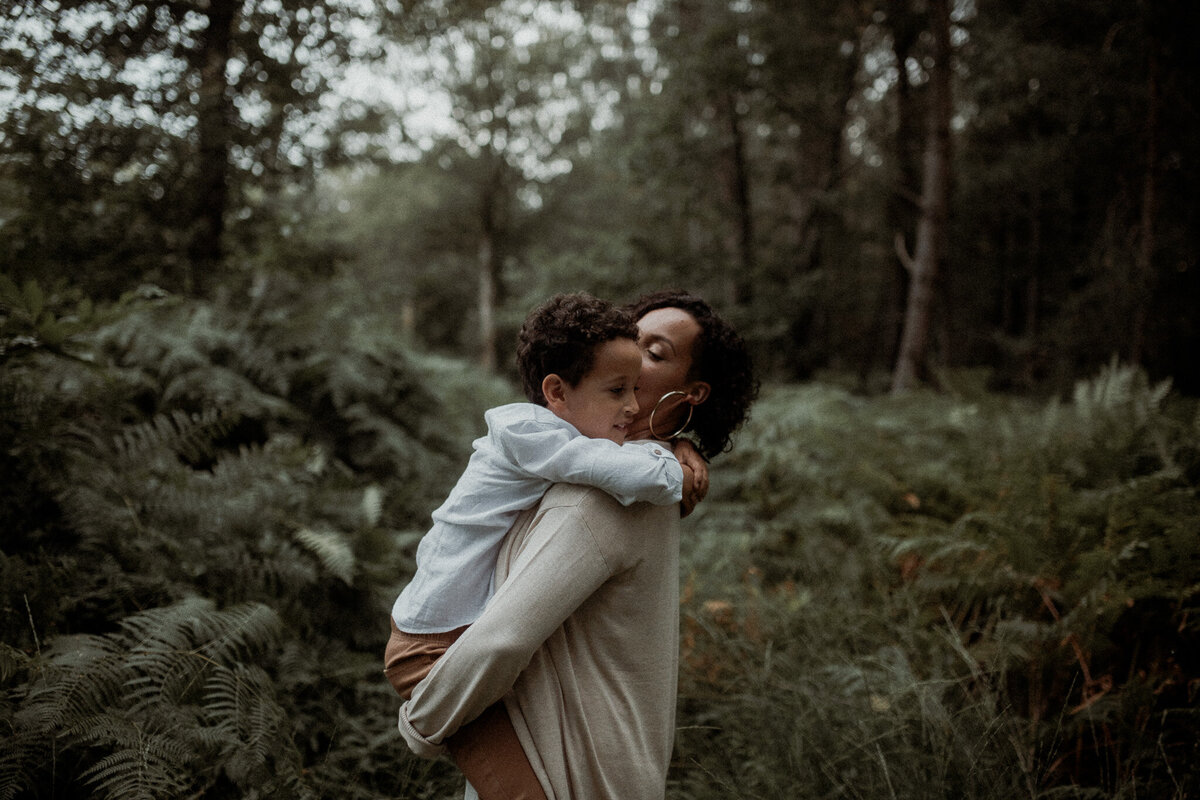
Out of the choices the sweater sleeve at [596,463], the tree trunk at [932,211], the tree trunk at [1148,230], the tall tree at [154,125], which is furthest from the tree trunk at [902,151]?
the sweater sleeve at [596,463]

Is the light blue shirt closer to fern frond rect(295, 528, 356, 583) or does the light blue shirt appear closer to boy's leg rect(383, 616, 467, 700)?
boy's leg rect(383, 616, 467, 700)

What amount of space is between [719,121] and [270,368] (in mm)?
8844

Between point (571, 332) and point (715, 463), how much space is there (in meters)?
6.12

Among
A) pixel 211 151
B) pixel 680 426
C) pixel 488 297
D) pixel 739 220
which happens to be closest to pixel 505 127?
pixel 488 297

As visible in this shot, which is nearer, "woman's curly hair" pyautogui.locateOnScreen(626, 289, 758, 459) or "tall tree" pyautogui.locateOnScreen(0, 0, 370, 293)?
"woman's curly hair" pyautogui.locateOnScreen(626, 289, 758, 459)

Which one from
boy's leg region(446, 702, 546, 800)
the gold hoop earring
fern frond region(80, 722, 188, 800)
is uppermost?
the gold hoop earring

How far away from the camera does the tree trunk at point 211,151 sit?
212 inches

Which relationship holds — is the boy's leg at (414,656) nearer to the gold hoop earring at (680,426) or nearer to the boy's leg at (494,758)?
the boy's leg at (494,758)

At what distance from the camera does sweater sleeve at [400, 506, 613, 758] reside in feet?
3.97

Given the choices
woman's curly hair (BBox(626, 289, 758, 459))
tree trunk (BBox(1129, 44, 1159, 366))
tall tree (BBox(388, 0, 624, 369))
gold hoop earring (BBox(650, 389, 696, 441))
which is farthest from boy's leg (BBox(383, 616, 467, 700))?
tall tree (BBox(388, 0, 624, 369))

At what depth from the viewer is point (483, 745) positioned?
53.1 inches

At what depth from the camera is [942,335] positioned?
9992 mm

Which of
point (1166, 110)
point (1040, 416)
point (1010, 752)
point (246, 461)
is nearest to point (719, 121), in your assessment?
point (1166, 110)

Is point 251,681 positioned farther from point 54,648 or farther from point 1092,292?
point 1092,292
